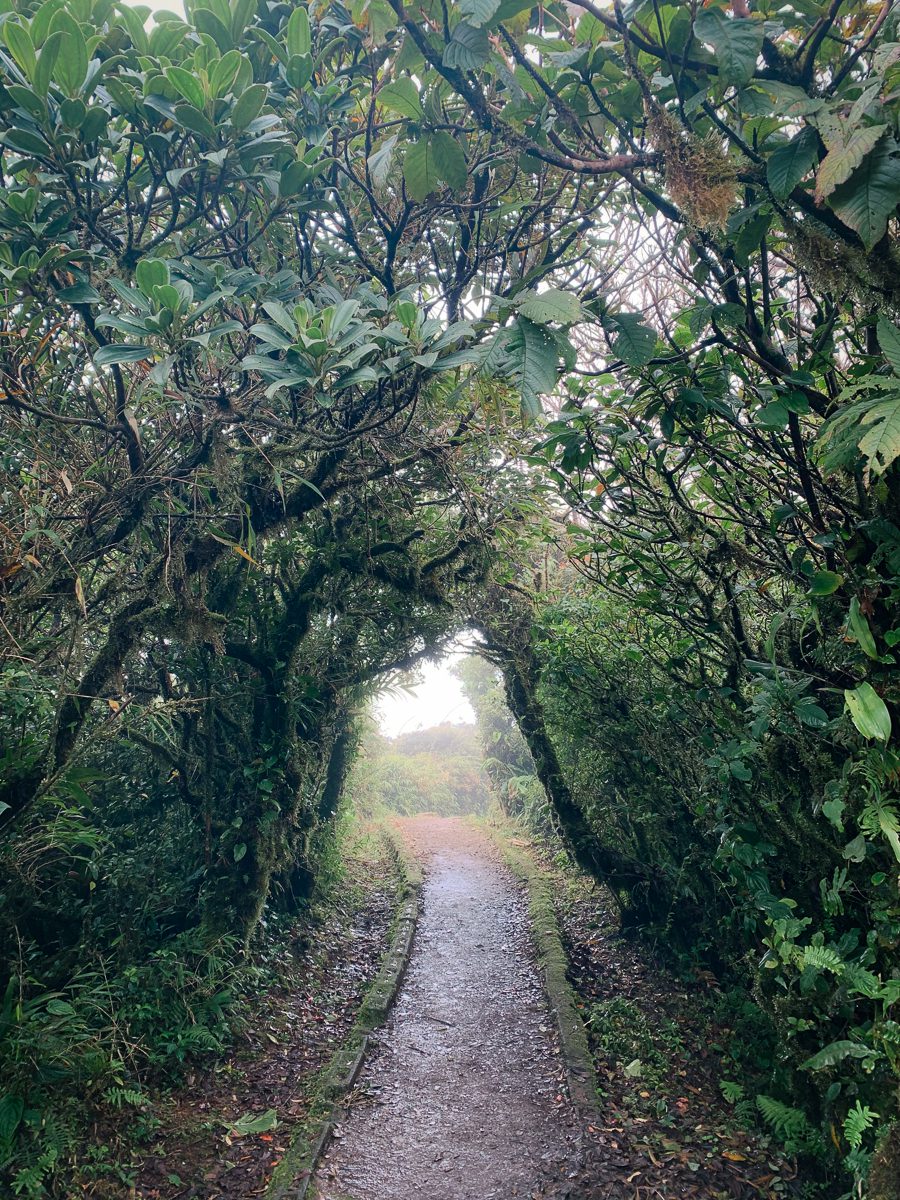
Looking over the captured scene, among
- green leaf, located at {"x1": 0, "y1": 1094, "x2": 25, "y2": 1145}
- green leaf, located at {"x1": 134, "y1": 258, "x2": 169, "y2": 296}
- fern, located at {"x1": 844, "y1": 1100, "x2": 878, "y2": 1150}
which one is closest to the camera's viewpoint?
fern, located at {"x1": 844, "y1": 1100, "x2": 878, "y2": 1150}

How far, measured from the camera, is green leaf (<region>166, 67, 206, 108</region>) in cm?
256

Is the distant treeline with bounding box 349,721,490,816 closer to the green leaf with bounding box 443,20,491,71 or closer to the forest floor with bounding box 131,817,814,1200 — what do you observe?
the forest floor with bounding box 131,817,814,1200

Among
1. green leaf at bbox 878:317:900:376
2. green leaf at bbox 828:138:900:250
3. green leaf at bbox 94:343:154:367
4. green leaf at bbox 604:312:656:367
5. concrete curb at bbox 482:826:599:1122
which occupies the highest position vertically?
green leaf at bbox 94:343:154:367

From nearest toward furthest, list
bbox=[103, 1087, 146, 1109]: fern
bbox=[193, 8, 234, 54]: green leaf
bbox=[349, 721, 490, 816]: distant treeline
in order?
bbox=[193, 8, 234, 54]: green leaf, bbox=[103, 1087, 146, 1109]: fern, bbox=[349, 721, 490, 816]: distant treeline

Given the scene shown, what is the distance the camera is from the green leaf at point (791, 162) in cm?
195

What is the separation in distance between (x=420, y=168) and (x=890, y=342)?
6.10 ft

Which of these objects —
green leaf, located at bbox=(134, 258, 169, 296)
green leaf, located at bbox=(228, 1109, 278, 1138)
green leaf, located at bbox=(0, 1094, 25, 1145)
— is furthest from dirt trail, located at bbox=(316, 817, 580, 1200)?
green leaf, located at bbox=(134, 258, 169, 296)

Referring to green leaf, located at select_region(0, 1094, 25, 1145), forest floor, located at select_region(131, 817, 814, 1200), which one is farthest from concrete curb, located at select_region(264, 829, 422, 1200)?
green leaf, located at select_region(0, 1094, 25, 1145)

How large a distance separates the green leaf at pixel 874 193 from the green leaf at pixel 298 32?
243 centimetres

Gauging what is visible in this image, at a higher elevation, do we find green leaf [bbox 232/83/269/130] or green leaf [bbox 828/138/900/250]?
green leaf [bbox 232/83/269/130]

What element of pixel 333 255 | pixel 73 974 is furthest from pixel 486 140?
pixel 73 974

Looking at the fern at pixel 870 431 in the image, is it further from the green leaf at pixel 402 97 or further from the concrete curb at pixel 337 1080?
the concrete curb at pixel 337 1080

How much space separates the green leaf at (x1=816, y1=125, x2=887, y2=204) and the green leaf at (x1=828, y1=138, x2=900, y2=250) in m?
0.05

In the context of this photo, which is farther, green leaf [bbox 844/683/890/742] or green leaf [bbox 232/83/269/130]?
green leaf [bbox 232/83/269/130]
